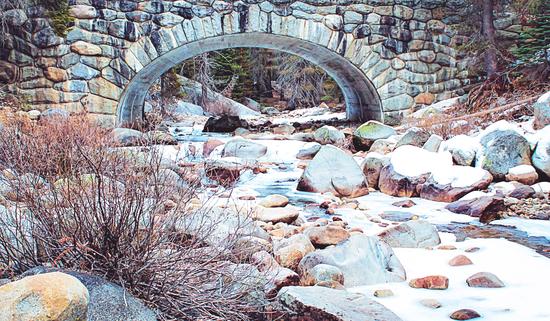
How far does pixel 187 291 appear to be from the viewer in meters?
1.70

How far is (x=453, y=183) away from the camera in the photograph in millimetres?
4602

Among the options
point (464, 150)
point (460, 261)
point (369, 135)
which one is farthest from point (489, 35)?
point (460, 261)

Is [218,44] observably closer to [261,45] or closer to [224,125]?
[261,45]

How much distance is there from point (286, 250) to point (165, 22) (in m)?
6.18

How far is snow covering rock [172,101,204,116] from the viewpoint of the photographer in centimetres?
1547

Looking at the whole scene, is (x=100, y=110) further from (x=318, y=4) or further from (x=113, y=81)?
(x=318, y=4)

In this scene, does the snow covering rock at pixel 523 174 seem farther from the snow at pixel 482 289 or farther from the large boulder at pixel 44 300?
the large boulder at pixel 44 300

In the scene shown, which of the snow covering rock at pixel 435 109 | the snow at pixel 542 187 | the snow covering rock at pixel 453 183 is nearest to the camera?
the snow at pixel 542 187

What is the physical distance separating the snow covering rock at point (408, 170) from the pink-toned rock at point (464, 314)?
110 inches

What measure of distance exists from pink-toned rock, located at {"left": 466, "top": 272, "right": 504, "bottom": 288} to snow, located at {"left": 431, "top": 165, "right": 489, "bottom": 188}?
222 centimetres

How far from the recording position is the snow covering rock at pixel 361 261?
2457mm

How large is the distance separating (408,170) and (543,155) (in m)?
1.29

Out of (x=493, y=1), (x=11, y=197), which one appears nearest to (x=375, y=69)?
(x=493, y=1)

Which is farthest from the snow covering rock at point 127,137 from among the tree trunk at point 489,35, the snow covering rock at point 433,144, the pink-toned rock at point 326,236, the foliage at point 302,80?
the foliage at point 302,80
